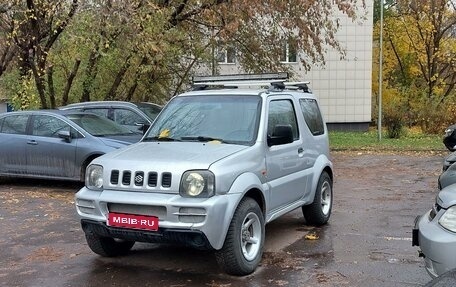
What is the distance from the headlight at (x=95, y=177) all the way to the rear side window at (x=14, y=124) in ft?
20.5

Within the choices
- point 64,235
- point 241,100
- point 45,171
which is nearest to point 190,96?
point 241,100

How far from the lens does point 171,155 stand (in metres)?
5.59

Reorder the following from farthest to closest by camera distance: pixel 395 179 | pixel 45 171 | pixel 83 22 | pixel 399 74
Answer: pixel 399 74 → pixel 83 22 → pixel 395 179 → pixel 45 171

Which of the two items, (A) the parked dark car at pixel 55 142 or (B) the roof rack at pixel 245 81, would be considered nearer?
(B) the roof rack at pixel 245 81

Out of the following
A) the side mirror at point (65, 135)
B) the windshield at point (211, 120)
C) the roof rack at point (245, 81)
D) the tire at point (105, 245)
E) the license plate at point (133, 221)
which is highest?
the roof rack at point (245, 81)

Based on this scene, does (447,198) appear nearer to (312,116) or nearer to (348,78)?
(312,116)

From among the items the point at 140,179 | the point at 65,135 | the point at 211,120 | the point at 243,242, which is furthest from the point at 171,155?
the point at 65,135

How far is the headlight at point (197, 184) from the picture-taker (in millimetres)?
5242

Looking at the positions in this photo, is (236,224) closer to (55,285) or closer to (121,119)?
(55,285)

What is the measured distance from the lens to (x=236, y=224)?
543 cm

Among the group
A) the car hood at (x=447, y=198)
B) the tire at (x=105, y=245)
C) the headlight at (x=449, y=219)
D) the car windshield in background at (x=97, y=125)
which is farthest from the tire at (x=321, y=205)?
the car windshield in background at (x=97, y=125)

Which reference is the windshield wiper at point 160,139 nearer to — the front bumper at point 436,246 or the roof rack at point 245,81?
the roof rack at point 245,81

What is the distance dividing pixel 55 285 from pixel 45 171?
5943 millimetres

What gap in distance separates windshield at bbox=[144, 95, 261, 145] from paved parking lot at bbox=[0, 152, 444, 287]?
1376 millimetres
